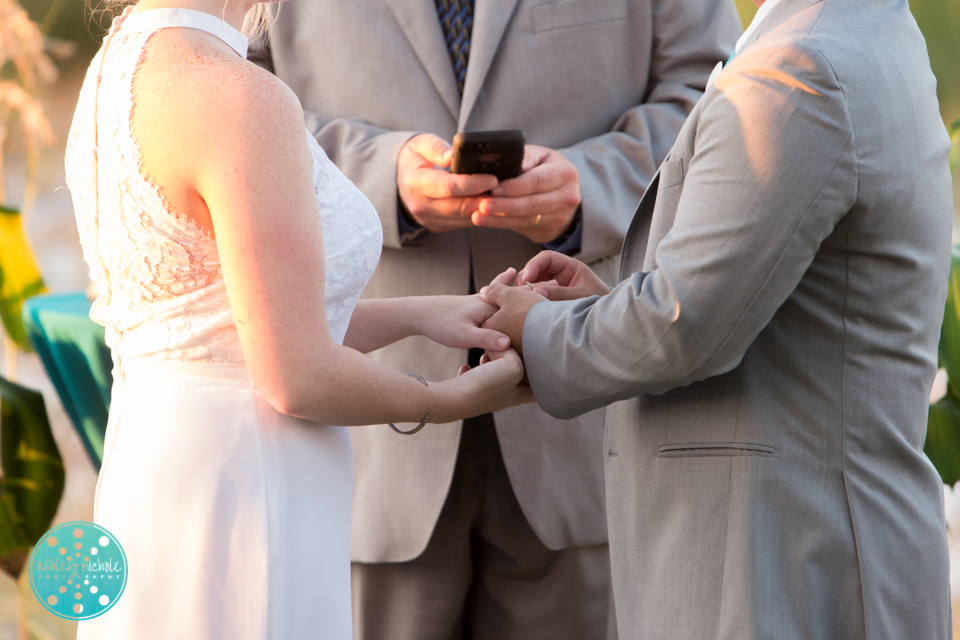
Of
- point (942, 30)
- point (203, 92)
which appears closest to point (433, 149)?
point (203, 92)

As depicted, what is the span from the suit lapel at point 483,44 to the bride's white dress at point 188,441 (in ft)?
2.22

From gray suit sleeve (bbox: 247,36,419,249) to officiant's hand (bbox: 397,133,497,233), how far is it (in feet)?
0.07

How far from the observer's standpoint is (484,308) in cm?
148

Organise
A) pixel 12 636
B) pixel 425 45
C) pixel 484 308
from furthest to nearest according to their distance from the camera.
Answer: pixel 12 636 → pixel 425 45 → pixel 484 308

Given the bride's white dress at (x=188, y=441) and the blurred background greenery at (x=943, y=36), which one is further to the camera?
the blurred background greenery at (x=943, y=36)

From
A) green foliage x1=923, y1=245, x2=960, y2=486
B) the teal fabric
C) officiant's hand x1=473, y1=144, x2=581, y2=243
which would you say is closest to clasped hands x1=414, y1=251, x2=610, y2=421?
officiant's hand x1=473, y1=144, x2=581, y2=243

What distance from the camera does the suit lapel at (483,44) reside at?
5.68 feet

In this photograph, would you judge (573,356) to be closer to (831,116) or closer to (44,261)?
(831,116)

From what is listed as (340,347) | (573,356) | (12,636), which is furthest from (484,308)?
(12,636)

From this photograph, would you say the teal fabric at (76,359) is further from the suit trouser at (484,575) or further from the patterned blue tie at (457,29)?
the patterned blue tie at (457,29)

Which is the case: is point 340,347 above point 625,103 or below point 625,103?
below

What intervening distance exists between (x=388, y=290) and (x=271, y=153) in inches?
34.2

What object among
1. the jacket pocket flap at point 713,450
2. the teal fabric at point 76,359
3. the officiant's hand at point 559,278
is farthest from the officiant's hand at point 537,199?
the teal fabric at point 76,359

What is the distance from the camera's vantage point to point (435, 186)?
1.61 metres
